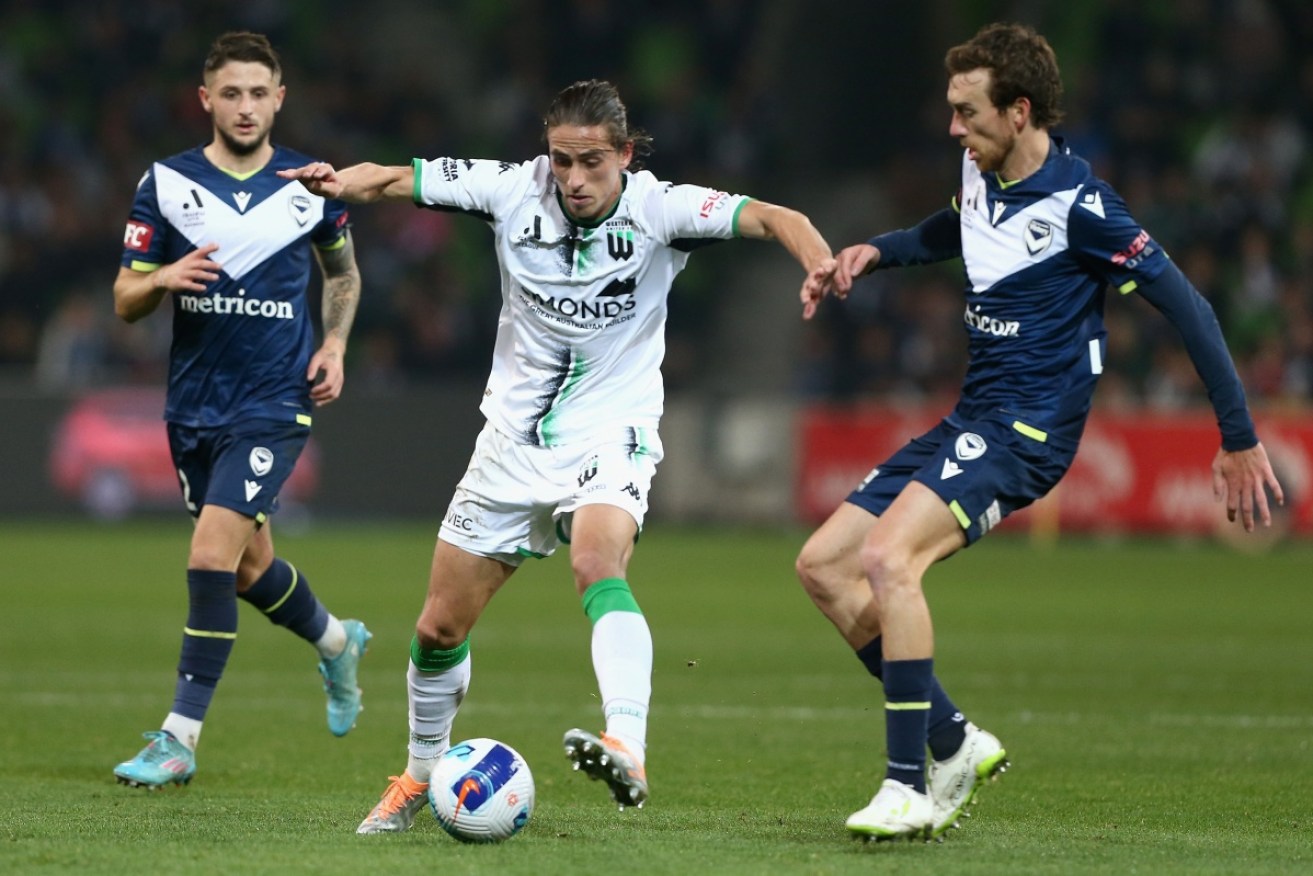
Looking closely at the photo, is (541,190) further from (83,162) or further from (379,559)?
(83,162)

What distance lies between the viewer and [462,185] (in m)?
5.89

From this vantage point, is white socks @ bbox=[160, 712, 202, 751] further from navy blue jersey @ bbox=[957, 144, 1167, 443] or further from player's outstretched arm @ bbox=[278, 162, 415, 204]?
navy blue jersey @ bbox=[957, 144, 1167, 443]

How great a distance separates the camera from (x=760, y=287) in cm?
2439

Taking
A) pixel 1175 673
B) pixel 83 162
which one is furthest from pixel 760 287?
pixel 1175 673

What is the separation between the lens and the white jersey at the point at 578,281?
583cm

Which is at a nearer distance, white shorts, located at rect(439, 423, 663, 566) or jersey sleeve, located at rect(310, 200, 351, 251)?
white shorts, located at rect(439, 423, 663, 566)

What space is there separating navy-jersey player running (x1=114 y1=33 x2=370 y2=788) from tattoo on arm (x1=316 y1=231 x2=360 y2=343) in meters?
0.01

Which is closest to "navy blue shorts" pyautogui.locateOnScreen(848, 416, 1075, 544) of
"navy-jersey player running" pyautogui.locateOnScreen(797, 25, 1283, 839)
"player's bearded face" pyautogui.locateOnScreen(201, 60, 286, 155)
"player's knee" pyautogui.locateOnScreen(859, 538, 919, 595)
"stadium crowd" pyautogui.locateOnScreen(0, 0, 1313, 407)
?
"navy-jersey player running" pyautogui.locateOnScreen(797, 25, 1283, 839)

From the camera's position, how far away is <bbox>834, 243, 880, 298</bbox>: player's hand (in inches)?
221

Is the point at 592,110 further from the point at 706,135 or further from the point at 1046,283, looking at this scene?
the point at 706,135

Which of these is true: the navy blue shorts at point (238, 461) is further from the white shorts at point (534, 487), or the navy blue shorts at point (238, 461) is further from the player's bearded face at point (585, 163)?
the player's bearded face at point (585, 163)

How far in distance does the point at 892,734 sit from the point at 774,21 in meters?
21.0

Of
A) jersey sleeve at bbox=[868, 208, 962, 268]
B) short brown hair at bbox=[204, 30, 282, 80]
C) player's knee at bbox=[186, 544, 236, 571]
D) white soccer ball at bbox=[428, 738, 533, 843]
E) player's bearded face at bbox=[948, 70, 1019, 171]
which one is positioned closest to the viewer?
white soccer ball at bbox=[428, 738, 533, 843]

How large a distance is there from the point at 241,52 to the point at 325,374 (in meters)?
1.22
